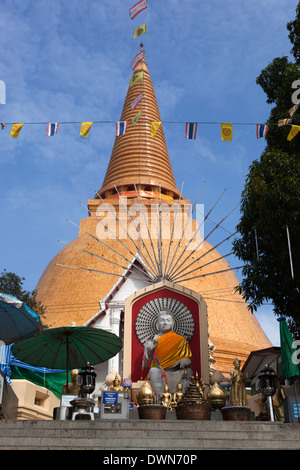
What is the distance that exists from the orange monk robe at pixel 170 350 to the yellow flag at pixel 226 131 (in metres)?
5.76

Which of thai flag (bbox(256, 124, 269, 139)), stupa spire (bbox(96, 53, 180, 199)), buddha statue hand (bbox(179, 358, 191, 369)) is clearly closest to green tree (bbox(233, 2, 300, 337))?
thai flag (bbox(256, 124, 269, 139))

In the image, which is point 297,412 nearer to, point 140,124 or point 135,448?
point 135,448

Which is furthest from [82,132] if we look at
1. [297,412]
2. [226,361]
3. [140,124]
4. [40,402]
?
[140,124]

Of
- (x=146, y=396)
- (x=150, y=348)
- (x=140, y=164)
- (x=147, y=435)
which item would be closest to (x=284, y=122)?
(x=150, y=348)

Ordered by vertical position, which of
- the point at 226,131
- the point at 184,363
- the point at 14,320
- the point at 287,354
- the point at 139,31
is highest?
the point at 139,31

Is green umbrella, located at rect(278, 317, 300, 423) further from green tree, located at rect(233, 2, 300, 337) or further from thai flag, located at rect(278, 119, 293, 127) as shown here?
thai flag, located at rect(278, 119, 293, 127)

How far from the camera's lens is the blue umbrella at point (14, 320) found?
1234cm

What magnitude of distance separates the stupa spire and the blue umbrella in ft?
59.9

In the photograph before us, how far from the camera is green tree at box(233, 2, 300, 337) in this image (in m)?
12.0

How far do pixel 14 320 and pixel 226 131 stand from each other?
7467 millimetres

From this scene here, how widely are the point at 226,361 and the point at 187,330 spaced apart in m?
8.27

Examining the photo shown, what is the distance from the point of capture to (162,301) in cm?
1669

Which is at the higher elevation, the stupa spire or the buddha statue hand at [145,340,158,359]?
the stupa spire

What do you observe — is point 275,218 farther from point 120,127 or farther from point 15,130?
point 15,130
